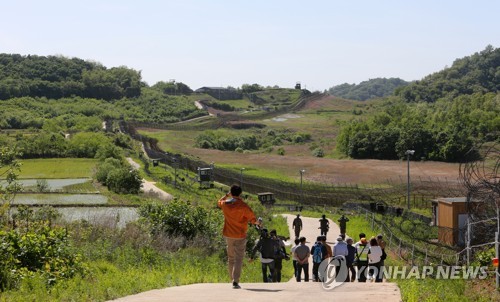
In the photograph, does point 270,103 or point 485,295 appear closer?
point 485,295

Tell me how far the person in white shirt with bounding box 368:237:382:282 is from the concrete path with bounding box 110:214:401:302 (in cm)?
309

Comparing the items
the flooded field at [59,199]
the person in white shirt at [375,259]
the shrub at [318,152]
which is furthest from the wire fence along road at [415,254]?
the shrub at [318,152]

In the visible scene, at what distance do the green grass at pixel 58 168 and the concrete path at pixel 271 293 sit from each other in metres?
57.1

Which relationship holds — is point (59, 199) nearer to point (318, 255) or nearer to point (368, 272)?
point (318, 255)

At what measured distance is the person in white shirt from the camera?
1570cm

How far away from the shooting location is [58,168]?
Result: 74938 mm

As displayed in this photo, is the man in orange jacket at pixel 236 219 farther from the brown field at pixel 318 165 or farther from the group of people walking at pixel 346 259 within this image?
the brown field at pixel 318 165

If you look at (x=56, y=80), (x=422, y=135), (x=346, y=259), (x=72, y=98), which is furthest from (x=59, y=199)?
(x=56, y=80)

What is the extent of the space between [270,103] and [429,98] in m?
39.9

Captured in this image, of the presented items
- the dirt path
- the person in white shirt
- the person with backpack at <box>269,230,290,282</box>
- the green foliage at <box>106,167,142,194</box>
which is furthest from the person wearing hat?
the green foliage at <box>106,167,142,194</box>

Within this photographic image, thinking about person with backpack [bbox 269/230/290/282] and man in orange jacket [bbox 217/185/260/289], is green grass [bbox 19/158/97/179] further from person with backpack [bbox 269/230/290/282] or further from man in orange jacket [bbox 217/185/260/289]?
man in orange jacket [bbox 217/185/260/289]

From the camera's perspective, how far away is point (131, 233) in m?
19.7

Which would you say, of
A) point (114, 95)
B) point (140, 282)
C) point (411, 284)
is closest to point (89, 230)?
point (140, 282)

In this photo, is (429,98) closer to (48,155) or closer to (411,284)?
(48,155)
